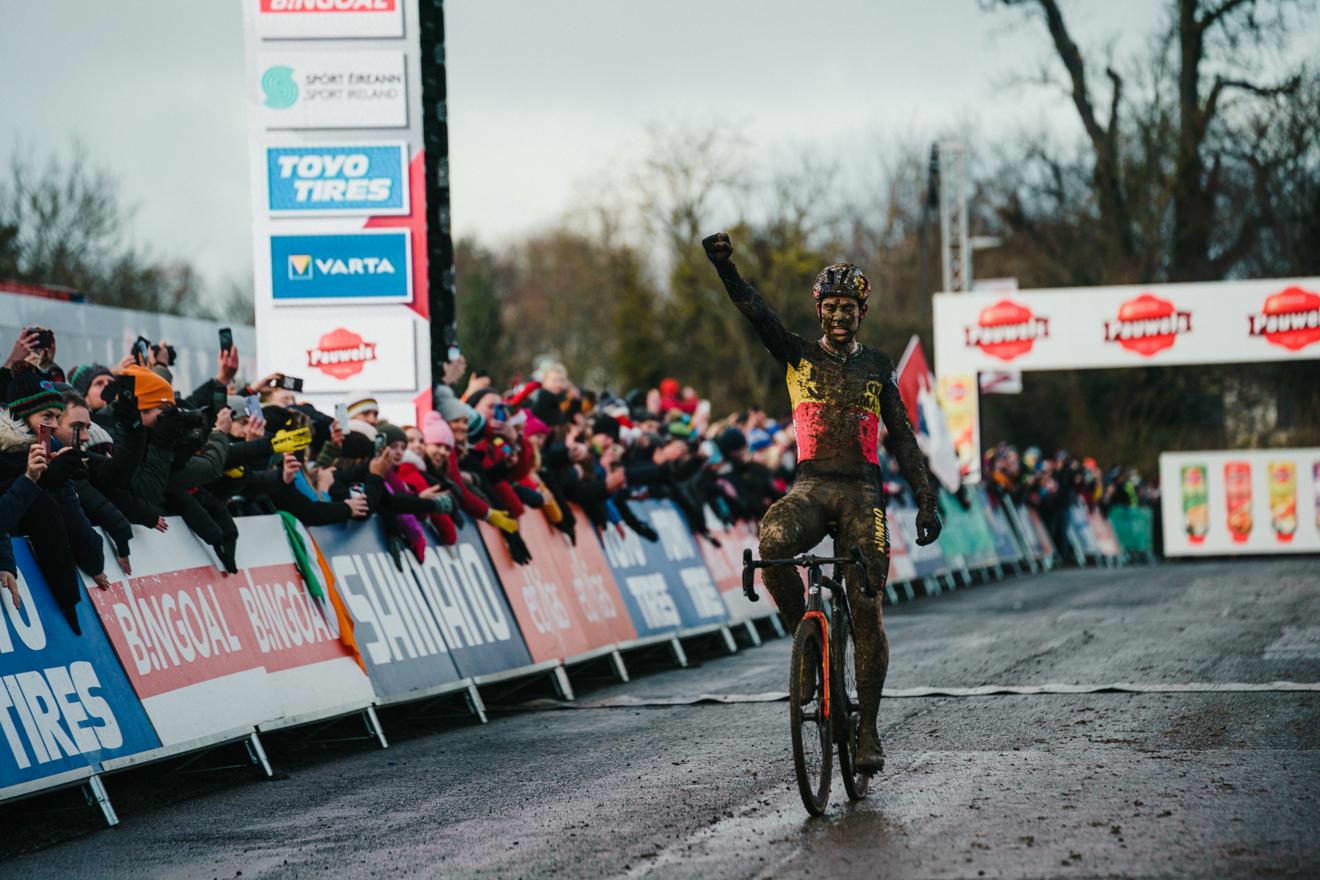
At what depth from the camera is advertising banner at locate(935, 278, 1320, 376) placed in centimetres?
3616

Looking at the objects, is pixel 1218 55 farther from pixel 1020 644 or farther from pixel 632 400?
pixel 1020 644

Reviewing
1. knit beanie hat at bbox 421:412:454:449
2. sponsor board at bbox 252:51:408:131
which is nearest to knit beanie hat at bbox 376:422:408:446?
knit beanie hat at bbox 421:412:454:449

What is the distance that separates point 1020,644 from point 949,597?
10937mm

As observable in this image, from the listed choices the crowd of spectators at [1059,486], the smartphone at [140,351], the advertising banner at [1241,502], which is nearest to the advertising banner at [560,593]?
the smartphone at [140,351]

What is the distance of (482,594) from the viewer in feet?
45.2

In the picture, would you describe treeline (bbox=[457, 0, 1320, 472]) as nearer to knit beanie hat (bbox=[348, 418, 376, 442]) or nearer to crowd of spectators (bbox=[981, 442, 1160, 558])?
crowd of spectators (bbox=[981, 442, 1160, 558])

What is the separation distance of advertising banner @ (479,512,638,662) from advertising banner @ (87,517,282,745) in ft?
12.0

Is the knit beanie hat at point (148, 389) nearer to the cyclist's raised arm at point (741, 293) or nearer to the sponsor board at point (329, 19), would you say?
the cyclist's raised arm at point (741, 293)

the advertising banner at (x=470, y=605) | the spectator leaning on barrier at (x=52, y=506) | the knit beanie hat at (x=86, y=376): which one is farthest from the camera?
the advertising banner at (x=470, y=605)

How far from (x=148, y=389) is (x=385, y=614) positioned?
2.38 m

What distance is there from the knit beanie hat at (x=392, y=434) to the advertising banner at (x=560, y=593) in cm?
129

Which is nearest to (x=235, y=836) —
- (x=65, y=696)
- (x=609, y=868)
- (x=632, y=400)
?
(x=65, y=696)

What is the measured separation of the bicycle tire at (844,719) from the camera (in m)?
8.04

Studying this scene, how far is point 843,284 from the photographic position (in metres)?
8.46
